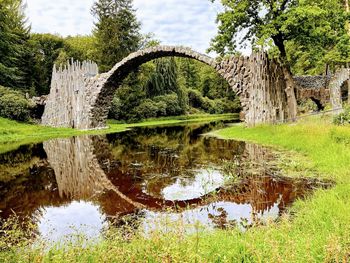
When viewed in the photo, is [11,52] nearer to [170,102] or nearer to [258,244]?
[170,102]

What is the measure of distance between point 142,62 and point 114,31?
1259 centimetres

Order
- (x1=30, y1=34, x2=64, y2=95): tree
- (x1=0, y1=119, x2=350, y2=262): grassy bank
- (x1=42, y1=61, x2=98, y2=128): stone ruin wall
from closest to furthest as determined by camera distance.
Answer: (x1=0, y1=119, x2=350, y2=262): grassy bank < (x1=42, y1=61, x2=98, y2=128): stone ruin wall < (x1=30, y1=34, x2=64, y2=95): tree

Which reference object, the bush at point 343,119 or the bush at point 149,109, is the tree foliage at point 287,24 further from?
the bush at point 149,109

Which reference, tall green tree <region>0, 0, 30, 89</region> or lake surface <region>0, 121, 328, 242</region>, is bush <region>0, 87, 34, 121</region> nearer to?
tall green tree <region>0, 0, 30, 89</region>

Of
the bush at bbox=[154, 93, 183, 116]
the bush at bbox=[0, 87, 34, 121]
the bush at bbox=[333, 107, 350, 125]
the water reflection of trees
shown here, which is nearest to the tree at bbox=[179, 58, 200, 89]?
the bush at bbox=[154, 93, 183, 116]

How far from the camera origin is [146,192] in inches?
277

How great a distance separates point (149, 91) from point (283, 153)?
32.3 metres

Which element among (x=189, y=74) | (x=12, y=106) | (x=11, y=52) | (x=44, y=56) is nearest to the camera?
(x=12, y=106)

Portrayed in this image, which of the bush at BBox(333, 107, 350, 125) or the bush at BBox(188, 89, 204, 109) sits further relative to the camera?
the bush at BBox(188, 89, 204, 109)

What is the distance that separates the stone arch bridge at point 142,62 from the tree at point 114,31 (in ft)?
36.8

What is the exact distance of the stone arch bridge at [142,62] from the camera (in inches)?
679

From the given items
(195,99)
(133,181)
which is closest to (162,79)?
(195,99)

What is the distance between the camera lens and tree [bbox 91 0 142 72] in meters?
36.9

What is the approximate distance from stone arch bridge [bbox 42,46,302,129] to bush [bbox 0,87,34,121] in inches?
82.7
